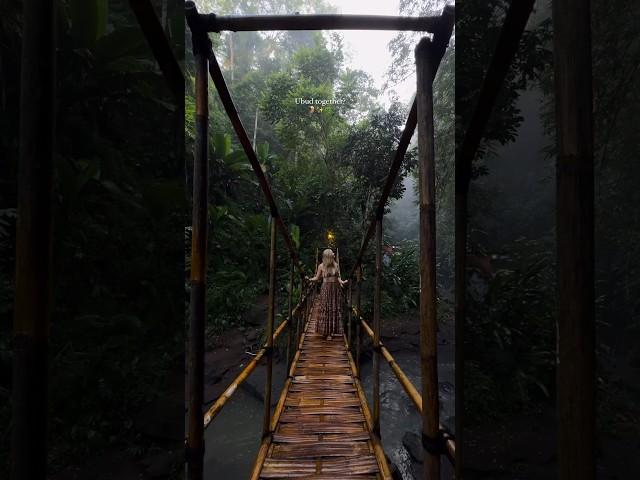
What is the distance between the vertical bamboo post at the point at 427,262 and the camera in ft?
2.55

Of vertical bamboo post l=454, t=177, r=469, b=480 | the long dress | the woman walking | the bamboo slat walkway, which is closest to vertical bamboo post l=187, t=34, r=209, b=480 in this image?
vertical bamboo post l=454, t=177, r=469, b=480

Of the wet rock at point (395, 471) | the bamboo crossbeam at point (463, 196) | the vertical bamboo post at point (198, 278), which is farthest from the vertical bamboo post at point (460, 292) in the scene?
the wet rock at point (395, 471)

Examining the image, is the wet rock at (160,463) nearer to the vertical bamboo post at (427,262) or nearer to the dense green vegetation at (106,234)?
the dense green vegetation at (106,234)

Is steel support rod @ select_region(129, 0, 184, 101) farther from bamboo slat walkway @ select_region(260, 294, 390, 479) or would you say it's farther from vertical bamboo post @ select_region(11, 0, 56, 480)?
bamboo slat walkway @ select_region(260, 294, 390, 479)

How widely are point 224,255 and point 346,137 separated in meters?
3.00

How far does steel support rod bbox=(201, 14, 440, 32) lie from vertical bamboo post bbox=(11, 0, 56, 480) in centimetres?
50

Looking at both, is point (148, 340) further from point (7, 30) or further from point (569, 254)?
point (569, 254)

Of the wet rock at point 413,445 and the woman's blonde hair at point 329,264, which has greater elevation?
the woman's blonde hair at point 329,264

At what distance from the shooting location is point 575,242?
1.18 ft

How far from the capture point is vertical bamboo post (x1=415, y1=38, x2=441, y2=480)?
0.78 meters

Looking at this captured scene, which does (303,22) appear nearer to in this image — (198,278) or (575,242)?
(198,278)

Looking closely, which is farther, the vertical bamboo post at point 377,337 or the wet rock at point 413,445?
the wet rock at point 413,445

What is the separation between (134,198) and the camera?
121 centimetres

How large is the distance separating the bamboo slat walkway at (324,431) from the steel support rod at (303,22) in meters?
1.59
